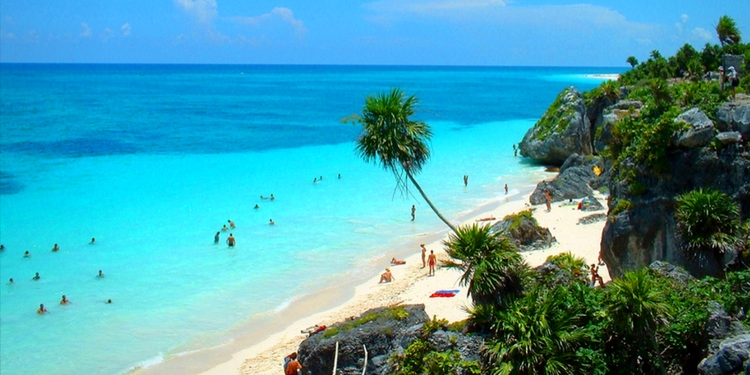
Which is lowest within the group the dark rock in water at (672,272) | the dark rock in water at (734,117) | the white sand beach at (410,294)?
the white sand beach at (410,294)

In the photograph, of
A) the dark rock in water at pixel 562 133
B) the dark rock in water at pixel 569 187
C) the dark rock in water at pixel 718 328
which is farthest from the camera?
the dark rock in water at pixel 562 133

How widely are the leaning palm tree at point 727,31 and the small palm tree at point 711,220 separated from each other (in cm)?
1915

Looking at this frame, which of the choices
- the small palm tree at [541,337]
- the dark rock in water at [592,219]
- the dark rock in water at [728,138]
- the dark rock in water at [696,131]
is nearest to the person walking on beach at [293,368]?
the small palm tree at [541,337]

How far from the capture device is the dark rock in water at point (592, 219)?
99.9 feet

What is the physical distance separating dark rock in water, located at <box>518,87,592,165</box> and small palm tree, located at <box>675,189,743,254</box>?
30856 mm

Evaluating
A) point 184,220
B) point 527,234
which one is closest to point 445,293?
point 527,234

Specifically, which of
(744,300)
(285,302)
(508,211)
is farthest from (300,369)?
(508,211)

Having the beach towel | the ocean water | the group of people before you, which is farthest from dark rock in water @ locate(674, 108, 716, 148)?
the group of people

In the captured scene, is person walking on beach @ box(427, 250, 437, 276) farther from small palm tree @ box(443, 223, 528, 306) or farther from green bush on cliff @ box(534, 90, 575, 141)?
green bush on cliff @ box(534, 90, 575, 141)

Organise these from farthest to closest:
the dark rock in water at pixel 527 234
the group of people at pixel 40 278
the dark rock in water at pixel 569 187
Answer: the dark rock in water at pixel 569 187 → the dark rock in water at pixel 527 234 → the group of people at pixel 40 278

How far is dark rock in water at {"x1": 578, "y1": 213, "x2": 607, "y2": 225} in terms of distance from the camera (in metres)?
30.5

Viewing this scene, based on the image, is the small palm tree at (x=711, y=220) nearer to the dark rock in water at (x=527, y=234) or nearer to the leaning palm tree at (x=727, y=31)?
the dark rock in water at (x=527, y=234)

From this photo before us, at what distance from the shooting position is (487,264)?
13.7 meters

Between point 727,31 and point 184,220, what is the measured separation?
98.3 ft
